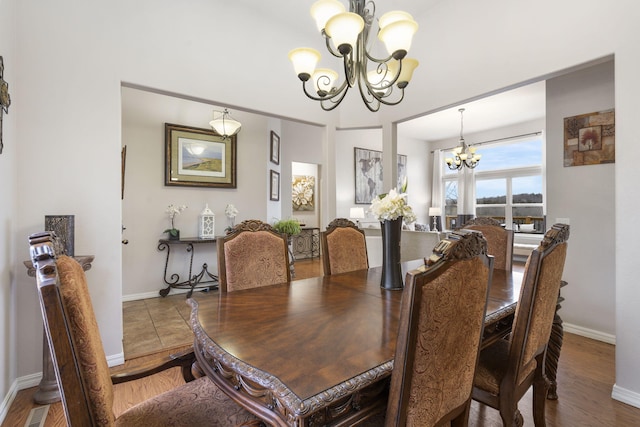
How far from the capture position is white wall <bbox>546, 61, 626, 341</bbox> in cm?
272

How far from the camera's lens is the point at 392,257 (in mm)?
1662

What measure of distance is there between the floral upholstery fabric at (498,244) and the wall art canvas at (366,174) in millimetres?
5119

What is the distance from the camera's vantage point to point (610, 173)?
269 cm

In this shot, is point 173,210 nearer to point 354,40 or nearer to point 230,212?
point 230,212

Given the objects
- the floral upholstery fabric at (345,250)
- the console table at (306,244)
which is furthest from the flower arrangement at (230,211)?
the floral upholstery fabric at (345,250)

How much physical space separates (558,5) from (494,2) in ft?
1.87

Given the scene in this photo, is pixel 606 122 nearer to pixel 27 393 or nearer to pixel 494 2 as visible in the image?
pixel 494 2

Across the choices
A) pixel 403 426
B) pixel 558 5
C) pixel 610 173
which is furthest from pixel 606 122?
pixel 403 426

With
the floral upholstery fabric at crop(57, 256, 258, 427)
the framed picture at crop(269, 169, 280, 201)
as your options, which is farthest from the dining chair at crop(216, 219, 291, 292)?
the framed picture at crop(269, 169, 280, 201)

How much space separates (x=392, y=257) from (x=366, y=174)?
6.14 meters

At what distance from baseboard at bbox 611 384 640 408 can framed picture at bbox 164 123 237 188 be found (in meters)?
4.51

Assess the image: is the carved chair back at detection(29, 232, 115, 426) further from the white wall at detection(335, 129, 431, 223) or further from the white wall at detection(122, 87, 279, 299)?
the white wall at detection(335, 129, 431, 223)

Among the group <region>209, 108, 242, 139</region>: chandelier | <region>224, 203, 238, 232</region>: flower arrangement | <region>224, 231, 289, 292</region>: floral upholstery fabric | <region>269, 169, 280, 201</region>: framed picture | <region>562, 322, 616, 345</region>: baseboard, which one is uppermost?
<region>209, 108, 242, 139</region>: chandelier

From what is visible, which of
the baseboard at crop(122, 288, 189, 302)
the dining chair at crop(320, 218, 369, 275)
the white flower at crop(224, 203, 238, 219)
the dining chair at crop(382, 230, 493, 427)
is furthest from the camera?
the white flower at crop(224, 203, 238, 219)
